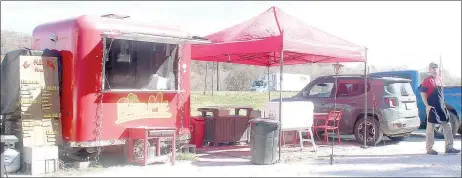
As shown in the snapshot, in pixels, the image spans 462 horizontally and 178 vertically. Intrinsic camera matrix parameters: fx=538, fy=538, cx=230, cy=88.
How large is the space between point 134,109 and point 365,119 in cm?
567

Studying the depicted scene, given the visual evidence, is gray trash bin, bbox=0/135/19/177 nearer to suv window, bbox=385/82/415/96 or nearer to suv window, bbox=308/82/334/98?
suv window, bbox=308/82/334/98

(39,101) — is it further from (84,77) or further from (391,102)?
(391,102)

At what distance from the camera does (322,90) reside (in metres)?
13.8

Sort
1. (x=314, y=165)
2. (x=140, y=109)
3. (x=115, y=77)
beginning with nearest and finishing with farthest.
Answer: (x=140, y=109), (x=115, y=77), (x=314, y=165)

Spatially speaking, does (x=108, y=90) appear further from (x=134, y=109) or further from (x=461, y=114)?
(x=461, y=114)

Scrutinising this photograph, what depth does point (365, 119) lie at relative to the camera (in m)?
12.3

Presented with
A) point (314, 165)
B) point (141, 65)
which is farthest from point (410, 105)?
point (141, 65)

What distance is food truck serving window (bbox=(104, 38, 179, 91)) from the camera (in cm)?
926

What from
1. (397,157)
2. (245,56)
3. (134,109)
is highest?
(245,56)

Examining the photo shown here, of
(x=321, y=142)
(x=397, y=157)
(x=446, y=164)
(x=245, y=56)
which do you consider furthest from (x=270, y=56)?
(x=446, y=164)

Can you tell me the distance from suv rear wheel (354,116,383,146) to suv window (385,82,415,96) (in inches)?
32.0

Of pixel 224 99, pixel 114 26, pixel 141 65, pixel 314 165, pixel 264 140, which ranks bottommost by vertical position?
pixel 314 165

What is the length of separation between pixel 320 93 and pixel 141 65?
18.5 feet

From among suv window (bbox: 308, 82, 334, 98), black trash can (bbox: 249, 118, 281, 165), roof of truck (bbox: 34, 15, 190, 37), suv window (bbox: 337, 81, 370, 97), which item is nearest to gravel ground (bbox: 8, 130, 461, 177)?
black trash can (bbox: 249, 118, 281, 165)
